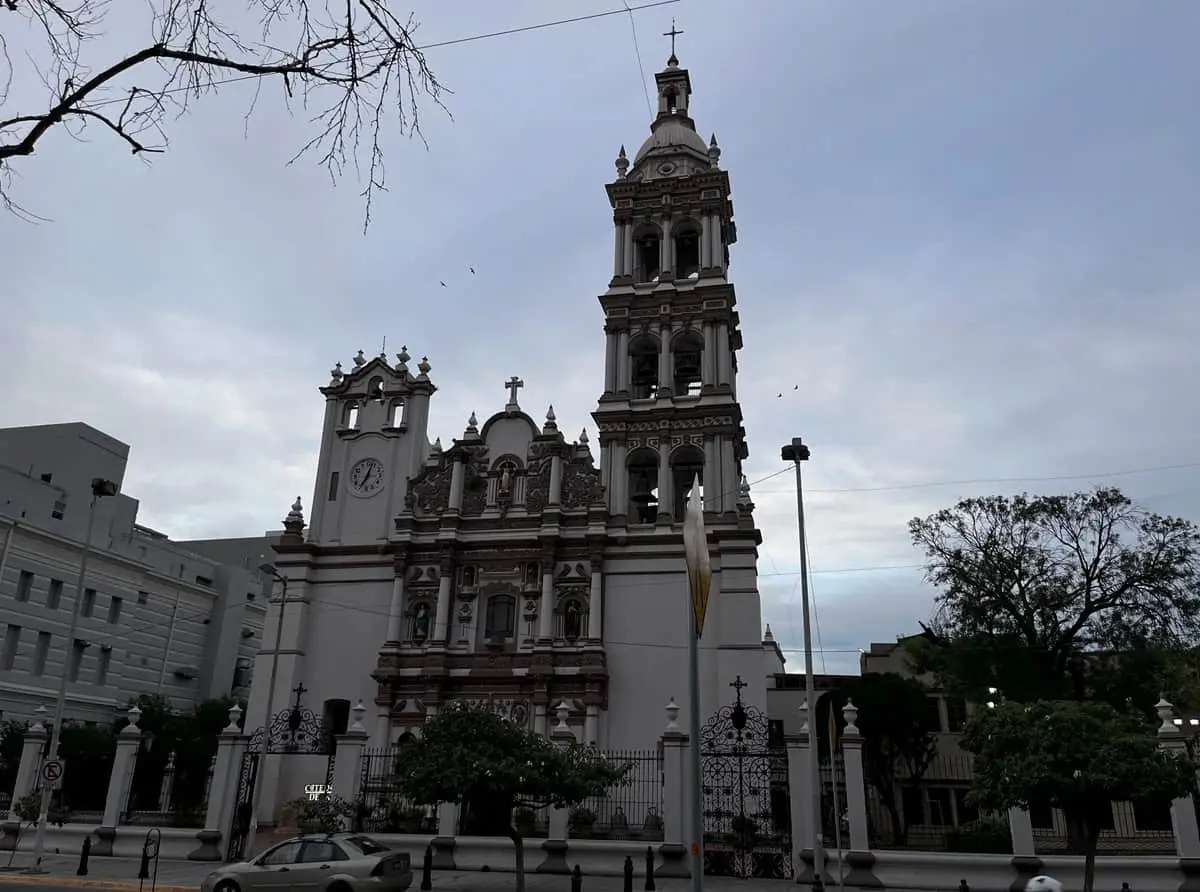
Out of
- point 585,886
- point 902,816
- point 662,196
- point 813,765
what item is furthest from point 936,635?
point 662,196

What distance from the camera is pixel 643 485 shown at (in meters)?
33.2

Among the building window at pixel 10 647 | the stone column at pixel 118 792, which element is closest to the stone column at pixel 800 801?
the stone column at pixel 118 792

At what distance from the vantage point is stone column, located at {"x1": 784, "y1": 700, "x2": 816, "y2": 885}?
19.2 meters

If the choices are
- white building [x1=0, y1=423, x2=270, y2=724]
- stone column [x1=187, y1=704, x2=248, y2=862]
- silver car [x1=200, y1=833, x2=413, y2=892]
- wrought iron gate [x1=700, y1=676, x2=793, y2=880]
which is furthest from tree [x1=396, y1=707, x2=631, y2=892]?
white building [x1=0, y1=423, x2=270, y2=724]

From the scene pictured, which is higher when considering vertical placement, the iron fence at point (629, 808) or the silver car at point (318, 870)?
the iron fence at point (629, 808)

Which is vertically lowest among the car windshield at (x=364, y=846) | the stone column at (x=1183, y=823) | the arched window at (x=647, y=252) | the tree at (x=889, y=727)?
the car windshield at (x=364, y=846)

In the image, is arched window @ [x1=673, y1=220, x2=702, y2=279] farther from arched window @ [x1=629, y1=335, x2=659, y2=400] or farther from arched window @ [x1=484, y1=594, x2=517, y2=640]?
arched window @ [x1=484, y1=594, x2=517, y2=640]

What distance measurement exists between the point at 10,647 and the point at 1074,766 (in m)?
36.5

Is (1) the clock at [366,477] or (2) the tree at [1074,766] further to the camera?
(1) the clock at [366,477]

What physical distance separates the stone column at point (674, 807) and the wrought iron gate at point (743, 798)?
0.98 metres

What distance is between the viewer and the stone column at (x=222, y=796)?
21703 mm

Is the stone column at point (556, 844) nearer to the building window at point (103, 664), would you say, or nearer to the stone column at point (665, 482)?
the stone column at point (665, 482)

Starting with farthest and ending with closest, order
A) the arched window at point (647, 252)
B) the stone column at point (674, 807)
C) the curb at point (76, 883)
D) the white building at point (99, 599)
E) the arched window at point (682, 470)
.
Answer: the arched window at point (647, 252), the white building at point (99, 599), the arched window at point (682, 470), the stone column at point (674, 807), the curb at point (76, 883)

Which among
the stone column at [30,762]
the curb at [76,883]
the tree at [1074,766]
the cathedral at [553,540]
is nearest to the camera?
the tree at [1074,766]
